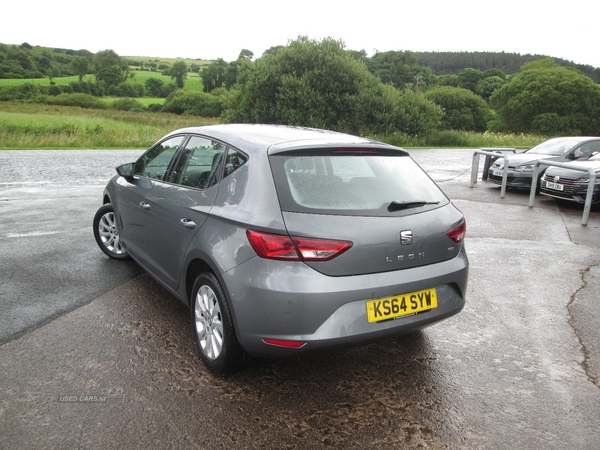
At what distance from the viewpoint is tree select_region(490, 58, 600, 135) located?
74500mm

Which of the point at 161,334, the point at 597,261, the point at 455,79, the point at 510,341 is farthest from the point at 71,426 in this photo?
the point at 455,79

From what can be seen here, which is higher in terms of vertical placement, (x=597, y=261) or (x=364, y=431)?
(x=364, y=431)

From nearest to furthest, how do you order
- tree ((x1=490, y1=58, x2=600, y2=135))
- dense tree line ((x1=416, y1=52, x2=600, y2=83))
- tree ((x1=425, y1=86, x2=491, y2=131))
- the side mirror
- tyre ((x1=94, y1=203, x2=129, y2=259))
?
the side mirror, tyre ((x1=94, y1=203, x2=129, y2=259)), tree ((x1=490, y1=58, x2=600, y2=135)), tree ((x1=425, y1=86, x2=491, y2=131)), dense tree line ((x1=416, y1=52, x2=600, y2=83))

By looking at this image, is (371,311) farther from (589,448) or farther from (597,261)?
(597,261)

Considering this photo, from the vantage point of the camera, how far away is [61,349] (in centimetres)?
371

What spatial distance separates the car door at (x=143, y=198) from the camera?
4406mm

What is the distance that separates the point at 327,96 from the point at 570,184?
90.2ft

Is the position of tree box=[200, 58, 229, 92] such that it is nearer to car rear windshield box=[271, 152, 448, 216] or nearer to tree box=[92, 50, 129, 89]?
tree box=[92, 50, 129, 89]

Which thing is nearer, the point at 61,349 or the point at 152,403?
the point at 152,403

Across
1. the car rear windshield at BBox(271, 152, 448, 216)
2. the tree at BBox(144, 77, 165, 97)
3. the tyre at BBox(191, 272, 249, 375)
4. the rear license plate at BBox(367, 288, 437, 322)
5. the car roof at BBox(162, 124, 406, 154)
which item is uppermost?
the car roof at BBox(162, 124, 406, 154)

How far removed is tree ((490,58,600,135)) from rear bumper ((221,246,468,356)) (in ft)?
265

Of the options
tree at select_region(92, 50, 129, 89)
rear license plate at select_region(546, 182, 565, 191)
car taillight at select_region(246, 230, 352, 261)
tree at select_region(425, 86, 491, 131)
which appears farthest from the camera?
tree at select_region(92, 50, 129, 89)

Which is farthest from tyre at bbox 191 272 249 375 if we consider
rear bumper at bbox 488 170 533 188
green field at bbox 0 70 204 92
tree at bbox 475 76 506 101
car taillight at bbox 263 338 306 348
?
tree at bbox 475 76 506 101

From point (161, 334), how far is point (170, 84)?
101 m
